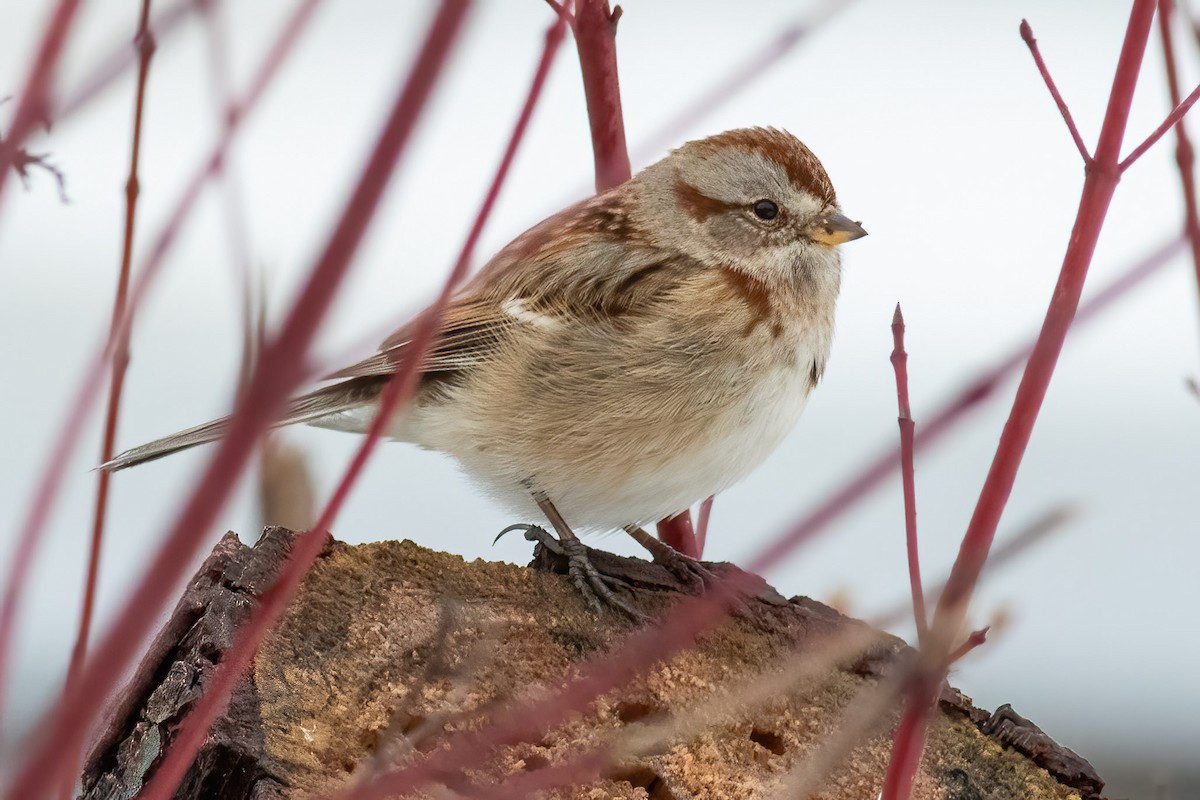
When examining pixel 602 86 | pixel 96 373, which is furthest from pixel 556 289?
pixel 96 373

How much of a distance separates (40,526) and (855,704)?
129cm

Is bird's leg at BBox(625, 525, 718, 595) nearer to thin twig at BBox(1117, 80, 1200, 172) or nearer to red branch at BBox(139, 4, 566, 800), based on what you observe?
thin twig at BBox(1117, 80, 1200, 172)

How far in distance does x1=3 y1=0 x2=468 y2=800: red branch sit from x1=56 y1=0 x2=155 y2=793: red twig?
0.72 meters

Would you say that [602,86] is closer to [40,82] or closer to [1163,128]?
[1163,128]

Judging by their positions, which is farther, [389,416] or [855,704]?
[855,704]

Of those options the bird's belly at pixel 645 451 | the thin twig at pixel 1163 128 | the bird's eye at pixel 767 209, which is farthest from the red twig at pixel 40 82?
the bird's eye at pixel 767 209

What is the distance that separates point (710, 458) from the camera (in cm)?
211

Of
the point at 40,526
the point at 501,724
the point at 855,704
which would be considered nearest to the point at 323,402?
the point at 855,704

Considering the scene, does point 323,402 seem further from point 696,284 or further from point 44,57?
point 44,57

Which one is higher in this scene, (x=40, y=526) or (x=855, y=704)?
(x=855, y=704)

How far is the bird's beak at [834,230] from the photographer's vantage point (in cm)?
235

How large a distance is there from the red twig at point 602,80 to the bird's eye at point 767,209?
0.27 meters

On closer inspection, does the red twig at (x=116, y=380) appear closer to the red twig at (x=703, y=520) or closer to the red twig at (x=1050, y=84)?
the red twig at (x=1050, y=84)

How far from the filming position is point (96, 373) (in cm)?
96
